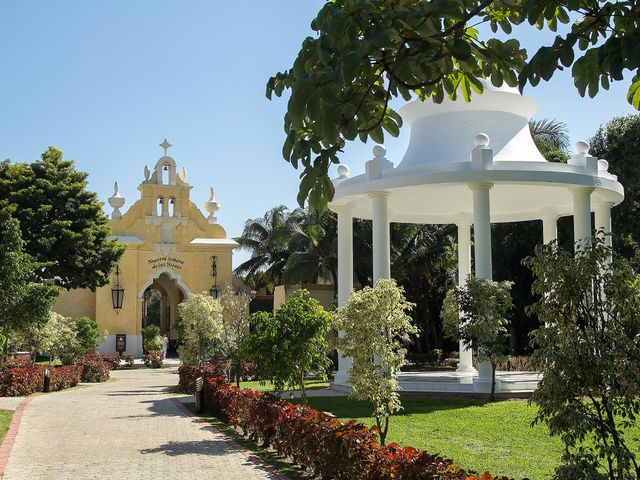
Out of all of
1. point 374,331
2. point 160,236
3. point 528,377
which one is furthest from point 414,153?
point 160,236

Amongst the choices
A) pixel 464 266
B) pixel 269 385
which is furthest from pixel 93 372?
pixel 464 266

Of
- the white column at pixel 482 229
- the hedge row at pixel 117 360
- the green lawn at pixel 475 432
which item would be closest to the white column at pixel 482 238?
the white column at pixel 482 229

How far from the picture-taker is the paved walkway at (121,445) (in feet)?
35.1

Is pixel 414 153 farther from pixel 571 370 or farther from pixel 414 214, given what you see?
pixel 571 370

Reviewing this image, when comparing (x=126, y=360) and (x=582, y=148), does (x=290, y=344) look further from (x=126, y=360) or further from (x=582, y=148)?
(x=126, y=360)

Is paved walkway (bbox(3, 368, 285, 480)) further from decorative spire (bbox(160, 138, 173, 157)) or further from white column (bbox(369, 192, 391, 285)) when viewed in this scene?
decorative spire (bbox(160, 138, 173, 157))

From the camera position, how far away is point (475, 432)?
13.3m

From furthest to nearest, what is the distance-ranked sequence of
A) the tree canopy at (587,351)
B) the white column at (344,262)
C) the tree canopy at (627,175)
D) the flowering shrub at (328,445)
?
1. the tree canopy at (627,175)
2. the white column at (344,262)
3. the flowering shrub at (328,445)
4. the tree canopy at (587,351)

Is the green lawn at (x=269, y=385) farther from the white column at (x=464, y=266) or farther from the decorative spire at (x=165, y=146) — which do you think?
the decorative spire at (x=165, y=146)

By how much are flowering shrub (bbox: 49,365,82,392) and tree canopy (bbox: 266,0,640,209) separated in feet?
74.5

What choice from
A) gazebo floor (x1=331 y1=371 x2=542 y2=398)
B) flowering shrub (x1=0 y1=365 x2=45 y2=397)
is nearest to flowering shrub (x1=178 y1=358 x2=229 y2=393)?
flowering shrub (x1=0 y1=365 x2=45 y2=397)

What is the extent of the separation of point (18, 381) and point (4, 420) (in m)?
7.00

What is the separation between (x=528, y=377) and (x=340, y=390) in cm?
494

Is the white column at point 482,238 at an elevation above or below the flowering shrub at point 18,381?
above
